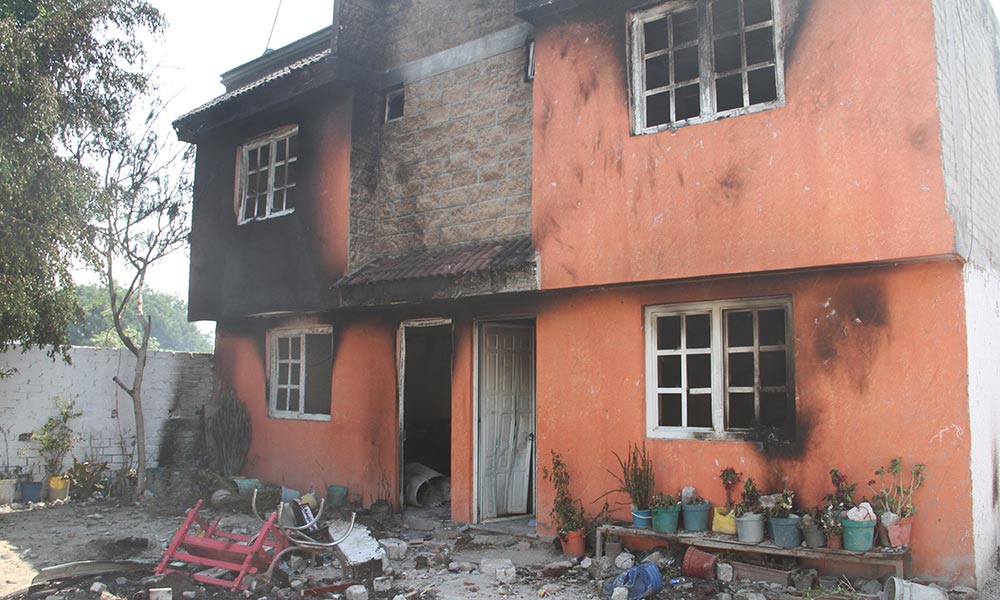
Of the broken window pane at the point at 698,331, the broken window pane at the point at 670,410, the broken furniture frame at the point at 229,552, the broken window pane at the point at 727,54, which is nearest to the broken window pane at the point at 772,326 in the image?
the broken window pane at the point at 698,331

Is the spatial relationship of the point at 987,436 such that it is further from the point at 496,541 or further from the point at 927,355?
the point at 496,541

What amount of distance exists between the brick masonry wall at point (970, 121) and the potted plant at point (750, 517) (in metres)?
2.62

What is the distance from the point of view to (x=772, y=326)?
7.07 meters

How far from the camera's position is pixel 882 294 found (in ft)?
20.9

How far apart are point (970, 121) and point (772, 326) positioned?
8.90 feet

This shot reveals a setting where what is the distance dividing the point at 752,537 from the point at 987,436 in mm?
2239

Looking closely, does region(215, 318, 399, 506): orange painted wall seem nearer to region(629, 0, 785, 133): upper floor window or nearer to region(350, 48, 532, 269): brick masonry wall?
region(350, 48, 532, 269): brick masonry wall

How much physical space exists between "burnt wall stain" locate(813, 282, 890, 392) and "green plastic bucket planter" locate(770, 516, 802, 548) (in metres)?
1.26

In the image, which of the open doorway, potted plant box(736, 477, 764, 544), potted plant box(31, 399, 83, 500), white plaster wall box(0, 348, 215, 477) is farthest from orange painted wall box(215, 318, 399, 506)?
potted plant box(736, 477, 764, 544)

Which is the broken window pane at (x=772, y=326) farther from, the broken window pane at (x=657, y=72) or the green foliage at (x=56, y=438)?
the green foliage at (x=56, y=438)

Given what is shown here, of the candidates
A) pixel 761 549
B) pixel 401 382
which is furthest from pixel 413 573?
pixel 761 549

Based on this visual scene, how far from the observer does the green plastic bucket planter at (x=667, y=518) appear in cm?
707

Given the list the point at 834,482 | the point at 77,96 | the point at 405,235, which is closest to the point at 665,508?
the point at 834,482

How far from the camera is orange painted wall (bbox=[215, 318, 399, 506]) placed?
34.0ft
